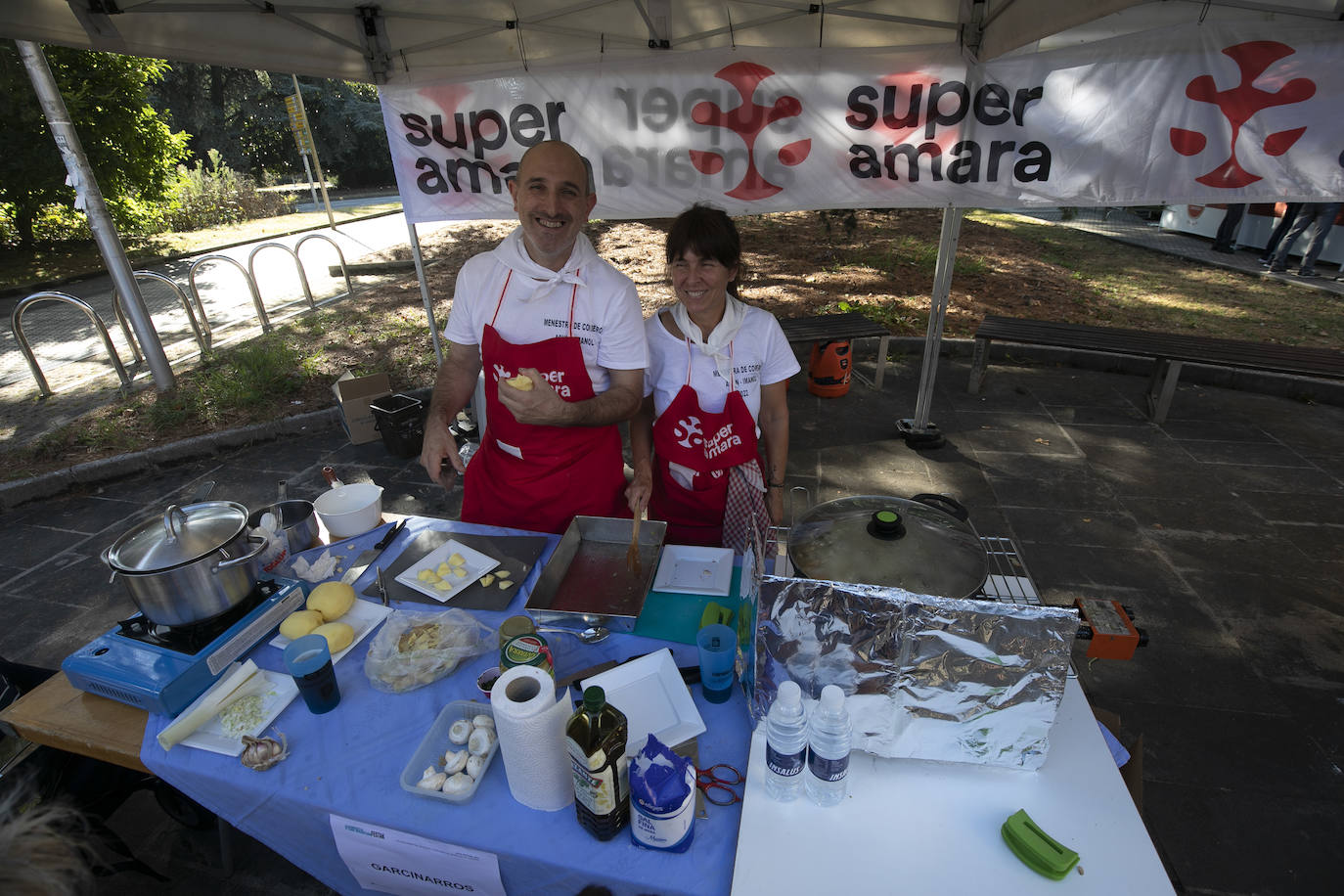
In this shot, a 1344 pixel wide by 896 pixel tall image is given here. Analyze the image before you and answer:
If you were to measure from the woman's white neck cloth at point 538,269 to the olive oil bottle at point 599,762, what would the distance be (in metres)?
1.57

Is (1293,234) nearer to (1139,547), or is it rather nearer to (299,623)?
(1139,547)

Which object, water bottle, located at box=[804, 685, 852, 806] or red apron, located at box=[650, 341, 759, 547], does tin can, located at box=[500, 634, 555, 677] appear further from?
red apron, located at box=[650, 341, 759, 547]

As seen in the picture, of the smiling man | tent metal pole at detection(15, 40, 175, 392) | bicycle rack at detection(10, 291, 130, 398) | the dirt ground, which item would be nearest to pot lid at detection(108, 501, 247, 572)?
the smiling man

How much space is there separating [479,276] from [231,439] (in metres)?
4.15

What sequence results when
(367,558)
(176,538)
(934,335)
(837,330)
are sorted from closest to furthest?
(176,538), (367,558), (934,335), (837,330)

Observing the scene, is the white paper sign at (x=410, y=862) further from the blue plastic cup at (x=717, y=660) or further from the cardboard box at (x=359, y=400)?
the cardboard box at (x=359, y=400)

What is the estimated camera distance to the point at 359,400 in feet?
17.0

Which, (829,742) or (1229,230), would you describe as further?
(1229,230)

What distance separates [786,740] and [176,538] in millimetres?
1659

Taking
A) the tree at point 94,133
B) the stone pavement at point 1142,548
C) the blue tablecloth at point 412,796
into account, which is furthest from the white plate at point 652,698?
the tree at point 94,133

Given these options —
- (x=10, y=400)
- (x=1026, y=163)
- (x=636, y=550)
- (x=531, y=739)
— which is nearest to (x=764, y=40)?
(x=1026, y=163)

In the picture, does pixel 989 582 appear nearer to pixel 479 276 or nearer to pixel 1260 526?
pixel 479 276

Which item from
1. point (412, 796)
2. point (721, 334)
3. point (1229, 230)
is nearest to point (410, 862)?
point (412, 796)

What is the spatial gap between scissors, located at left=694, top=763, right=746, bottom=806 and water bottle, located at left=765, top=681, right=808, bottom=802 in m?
0.10
